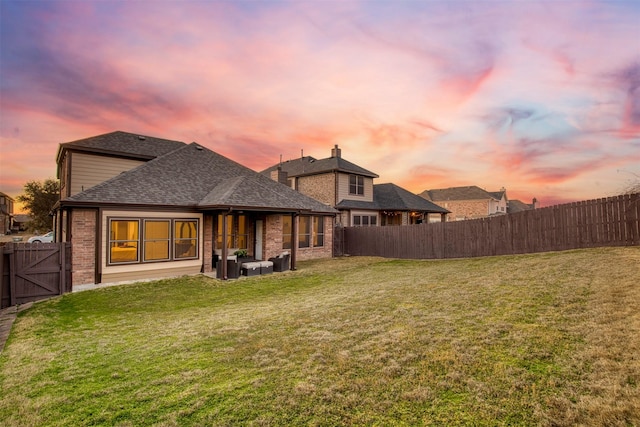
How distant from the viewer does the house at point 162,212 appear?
11.2m

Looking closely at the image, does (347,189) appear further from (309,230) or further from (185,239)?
(185,239)

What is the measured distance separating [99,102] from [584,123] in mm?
23433

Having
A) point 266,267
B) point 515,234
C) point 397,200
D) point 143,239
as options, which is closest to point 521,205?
point 397,200

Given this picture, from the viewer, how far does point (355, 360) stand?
13.8ft

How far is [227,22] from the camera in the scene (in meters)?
12.4

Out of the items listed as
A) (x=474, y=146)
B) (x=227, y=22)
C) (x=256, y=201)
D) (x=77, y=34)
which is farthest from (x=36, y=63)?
(x=474, y=146)

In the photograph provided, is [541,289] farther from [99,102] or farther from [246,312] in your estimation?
[99,102]

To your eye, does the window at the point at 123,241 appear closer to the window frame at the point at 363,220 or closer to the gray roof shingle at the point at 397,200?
the window frame at the point at 363,220

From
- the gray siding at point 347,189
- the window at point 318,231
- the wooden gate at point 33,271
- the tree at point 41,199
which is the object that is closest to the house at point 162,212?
the window at point 318,231

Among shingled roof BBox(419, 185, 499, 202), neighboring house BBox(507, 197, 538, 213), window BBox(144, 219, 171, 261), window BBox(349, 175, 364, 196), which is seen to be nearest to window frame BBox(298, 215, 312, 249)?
window BBox(349, 175, 364, 196)

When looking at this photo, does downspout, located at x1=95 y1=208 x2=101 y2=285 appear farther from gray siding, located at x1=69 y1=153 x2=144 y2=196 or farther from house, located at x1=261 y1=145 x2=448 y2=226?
house, located at x1=261 y1=145 x2=448 y2=226

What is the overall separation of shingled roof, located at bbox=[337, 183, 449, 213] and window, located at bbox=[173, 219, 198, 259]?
1280 cm

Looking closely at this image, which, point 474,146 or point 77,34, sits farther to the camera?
point 474,146

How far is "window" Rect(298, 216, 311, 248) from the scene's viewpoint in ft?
62.5
